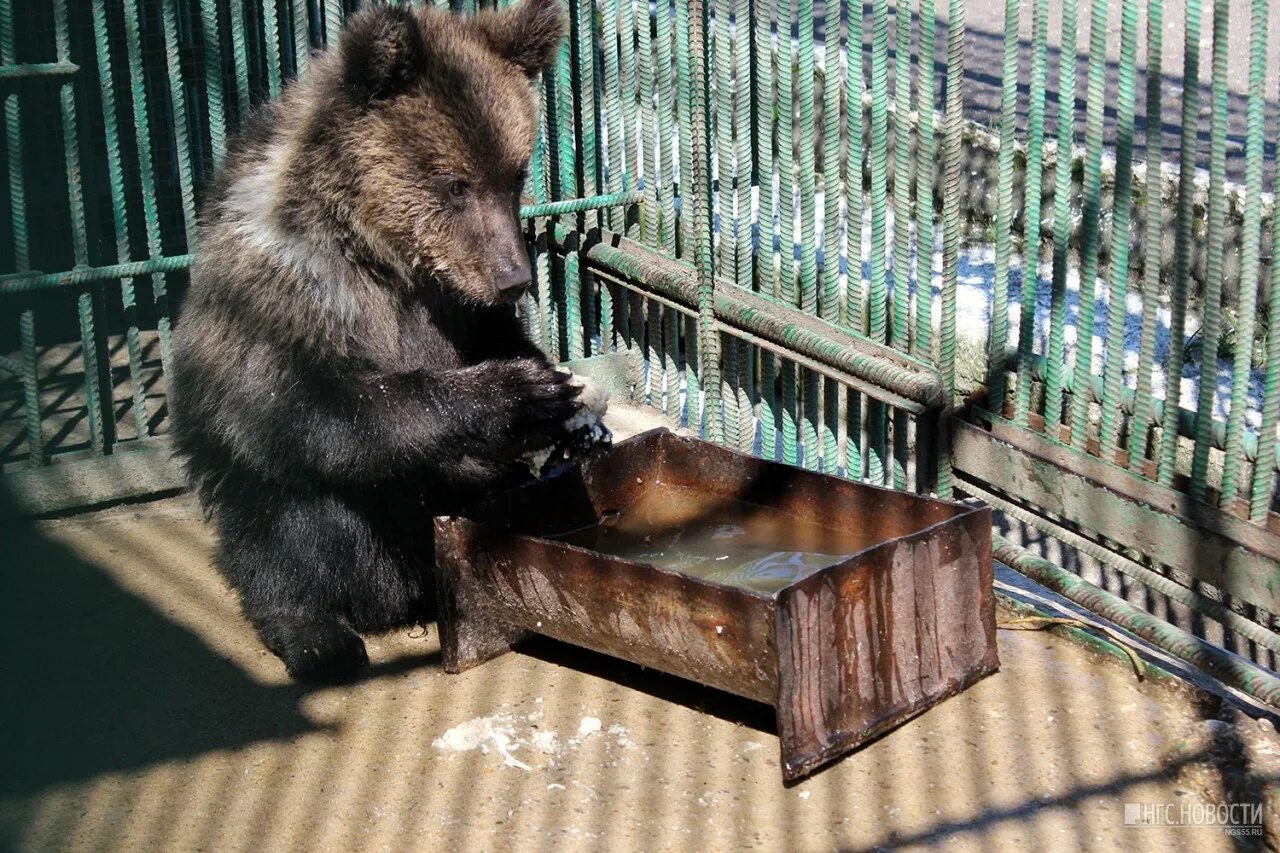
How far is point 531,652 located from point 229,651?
0.97 meters

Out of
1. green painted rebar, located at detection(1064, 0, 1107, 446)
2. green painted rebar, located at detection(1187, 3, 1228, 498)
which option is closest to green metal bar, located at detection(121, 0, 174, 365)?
green painted rebar, located at detection(1064, 0, 1107, 446)

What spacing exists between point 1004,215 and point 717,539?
1311mm

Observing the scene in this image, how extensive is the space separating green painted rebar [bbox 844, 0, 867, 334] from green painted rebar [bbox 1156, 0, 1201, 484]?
3.78 feet

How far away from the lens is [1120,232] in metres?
4.07

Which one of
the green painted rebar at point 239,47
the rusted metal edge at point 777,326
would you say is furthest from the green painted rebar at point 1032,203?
the green painted rebar at point 239,47

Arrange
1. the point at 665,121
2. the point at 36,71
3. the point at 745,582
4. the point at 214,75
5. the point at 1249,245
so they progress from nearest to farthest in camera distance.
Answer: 1. the point at 1249,245
2. the point at 745,582
3. the point at 36,71
4. the point at 214,75
5. the point at 665,121

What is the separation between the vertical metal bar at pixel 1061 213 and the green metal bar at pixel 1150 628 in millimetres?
420

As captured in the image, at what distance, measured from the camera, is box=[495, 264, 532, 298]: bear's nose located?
4383 millimetres

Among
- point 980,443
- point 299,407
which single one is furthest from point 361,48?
point 980,443

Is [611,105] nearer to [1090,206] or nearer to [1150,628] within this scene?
[1090,206]

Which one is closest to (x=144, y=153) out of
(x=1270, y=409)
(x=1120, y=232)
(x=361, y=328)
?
(x=361, y=328)

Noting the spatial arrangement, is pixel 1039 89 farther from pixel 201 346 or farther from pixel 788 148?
pixel 201 346

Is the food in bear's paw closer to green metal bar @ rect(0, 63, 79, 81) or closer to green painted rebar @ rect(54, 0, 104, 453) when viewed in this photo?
green painted rebar @ rect(54, 0, 104, 453)

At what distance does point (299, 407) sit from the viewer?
4.12m
